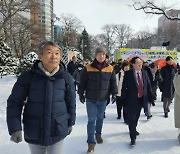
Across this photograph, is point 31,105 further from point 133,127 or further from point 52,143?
point 133,127

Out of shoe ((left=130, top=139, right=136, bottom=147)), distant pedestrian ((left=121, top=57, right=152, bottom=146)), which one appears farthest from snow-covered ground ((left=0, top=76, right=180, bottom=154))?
distant pedestrian ((left=121, top=57, right=152, bottom=146))

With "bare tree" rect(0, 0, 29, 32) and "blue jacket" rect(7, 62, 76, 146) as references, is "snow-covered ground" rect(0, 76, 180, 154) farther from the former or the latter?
"bare tree" rect(0, 0, 29, 32)

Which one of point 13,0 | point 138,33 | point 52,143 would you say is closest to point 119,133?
point 52,143

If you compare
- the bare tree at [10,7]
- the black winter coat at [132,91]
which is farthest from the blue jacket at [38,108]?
the bare tree at [10,7]

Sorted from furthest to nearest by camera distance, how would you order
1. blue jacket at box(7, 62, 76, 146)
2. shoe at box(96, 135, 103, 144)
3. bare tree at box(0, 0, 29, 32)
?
bare tree at box(0, 0, 29, 32)
shoe at box(96, 135, 103, 144)
blue jacket at box(7, 62, 76, 146)

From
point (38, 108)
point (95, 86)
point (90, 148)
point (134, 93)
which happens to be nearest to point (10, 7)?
point (95, 86)

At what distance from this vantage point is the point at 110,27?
7231cm

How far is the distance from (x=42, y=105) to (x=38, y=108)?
57 millimetres

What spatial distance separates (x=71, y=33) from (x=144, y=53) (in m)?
35.6

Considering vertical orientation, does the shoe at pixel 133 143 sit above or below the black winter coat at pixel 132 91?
below

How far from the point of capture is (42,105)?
2.75 metres

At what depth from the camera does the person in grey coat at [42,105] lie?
8.99 feet

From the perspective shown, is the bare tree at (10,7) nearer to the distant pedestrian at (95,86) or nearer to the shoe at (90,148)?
the distant pedestrian at (95,86)

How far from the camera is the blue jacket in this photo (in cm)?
274
